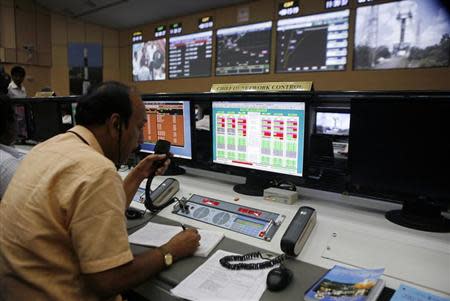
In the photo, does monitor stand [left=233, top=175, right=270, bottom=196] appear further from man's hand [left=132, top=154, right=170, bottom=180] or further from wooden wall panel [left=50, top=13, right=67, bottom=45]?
wooden wall panel [left=50, top=13, right=67, bottom=45]

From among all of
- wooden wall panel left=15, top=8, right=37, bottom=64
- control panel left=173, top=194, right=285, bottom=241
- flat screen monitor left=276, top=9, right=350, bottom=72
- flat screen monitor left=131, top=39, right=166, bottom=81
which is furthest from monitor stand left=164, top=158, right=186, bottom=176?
wooden wall panel left=15, top=8, right=37, bottom=64

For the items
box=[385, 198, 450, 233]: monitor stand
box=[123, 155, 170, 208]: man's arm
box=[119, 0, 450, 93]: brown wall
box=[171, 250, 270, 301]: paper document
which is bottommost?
box=[171, 250, 270, 301]: paper document

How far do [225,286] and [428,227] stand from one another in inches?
27.4

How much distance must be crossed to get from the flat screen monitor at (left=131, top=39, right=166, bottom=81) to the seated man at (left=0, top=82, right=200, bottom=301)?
5221 mm

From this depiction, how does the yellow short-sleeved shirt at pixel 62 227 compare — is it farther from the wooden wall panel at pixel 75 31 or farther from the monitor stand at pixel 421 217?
the wooden wall panel at pixel 75 31

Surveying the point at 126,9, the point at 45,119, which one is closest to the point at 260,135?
the point at 45,119

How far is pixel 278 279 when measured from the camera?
0.84m

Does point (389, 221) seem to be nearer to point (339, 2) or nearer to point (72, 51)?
point (339, 2)

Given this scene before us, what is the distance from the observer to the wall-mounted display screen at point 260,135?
130 centimetres

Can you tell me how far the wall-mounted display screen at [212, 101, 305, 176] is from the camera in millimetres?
1304

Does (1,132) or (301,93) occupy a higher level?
(301,93)

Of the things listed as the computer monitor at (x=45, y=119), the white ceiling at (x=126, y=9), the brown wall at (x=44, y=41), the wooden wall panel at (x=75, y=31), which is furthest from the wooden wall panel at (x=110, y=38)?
the computer monitor at (x=45, y=119)

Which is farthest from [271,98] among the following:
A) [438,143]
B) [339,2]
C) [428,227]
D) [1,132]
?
[339,2]

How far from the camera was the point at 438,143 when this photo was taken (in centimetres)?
104
